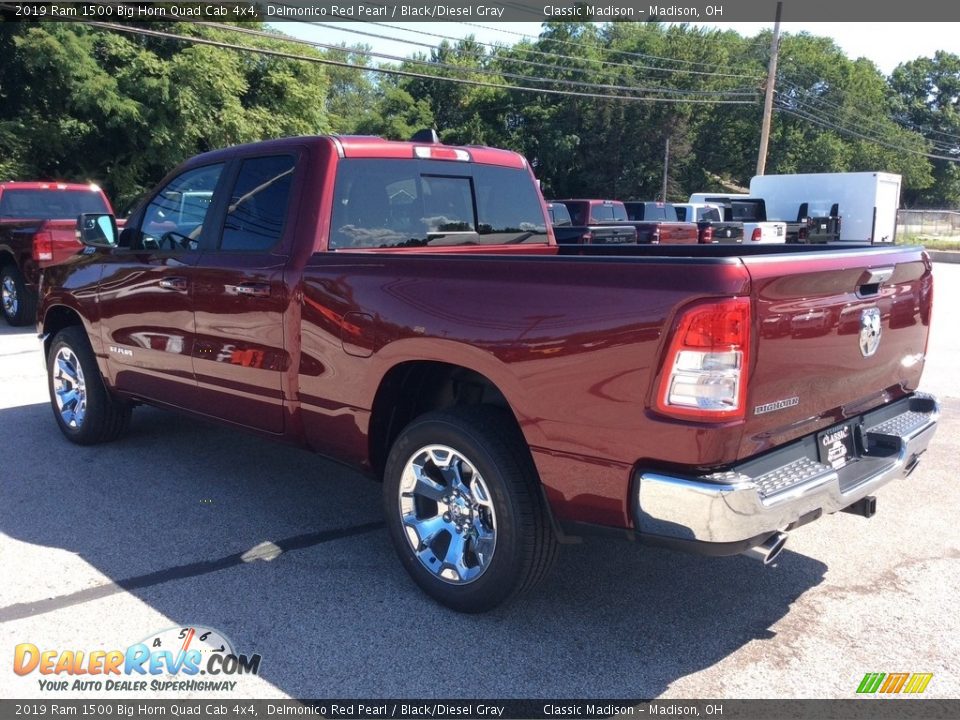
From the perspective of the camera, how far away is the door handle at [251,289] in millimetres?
4195

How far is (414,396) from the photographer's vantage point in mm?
3990

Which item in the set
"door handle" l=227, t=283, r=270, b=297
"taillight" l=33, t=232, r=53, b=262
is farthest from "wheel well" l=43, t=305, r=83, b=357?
"taillight" l=33, t=232, r=53, b=262

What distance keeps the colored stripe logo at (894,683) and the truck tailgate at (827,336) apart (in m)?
0.93

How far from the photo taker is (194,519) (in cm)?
465

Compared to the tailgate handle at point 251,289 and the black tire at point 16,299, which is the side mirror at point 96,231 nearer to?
the tailgate handle at point 251,289

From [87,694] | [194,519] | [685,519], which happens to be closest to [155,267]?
[194,519]

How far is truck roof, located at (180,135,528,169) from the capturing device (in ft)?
14.0

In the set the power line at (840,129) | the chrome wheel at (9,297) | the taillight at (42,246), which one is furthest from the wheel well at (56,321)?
the power line at (840,129)

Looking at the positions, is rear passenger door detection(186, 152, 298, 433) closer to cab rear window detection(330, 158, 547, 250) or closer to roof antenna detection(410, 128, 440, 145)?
cab rear window detection(330, 158, 547, 250)

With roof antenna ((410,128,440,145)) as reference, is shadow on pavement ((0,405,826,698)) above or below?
below

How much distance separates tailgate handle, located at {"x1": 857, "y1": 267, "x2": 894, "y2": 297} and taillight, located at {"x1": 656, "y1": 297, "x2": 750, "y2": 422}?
2.91 feet

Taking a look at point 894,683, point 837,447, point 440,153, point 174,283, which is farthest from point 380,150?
point 894,683

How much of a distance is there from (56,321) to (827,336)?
539 cm

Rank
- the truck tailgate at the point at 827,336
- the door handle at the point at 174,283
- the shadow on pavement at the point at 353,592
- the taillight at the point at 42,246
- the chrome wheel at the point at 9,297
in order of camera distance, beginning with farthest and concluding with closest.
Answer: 1. the chrome wheel at the point at 9,297
2. the taillight at the point at 42,246
3. the door handle at the point at 174,283
4. the shadow on pavement at the point at 353,592
5. the truck tailgate at the point at 827,336
